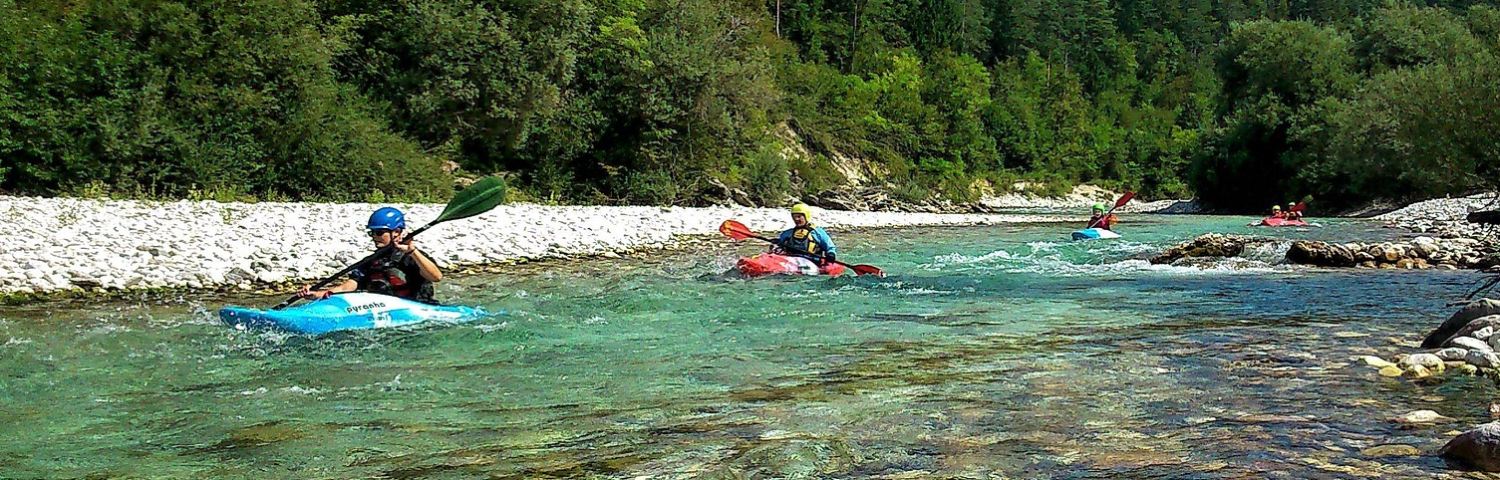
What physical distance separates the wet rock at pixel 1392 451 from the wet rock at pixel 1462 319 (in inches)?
114

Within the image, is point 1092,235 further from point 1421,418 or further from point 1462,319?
point 1421,418

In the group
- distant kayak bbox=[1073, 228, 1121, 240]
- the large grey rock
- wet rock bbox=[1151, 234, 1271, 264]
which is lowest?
distant kayak bbox=[1073, 228, 1121, 240]

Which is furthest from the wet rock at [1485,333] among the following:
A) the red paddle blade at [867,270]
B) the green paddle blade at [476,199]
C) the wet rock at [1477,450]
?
the green paddle blade at [476,199]

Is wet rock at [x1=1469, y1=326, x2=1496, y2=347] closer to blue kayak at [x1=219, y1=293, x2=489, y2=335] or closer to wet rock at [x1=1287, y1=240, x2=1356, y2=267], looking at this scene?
blue kayak at [x1=219, y1=293, x2=489, y2=335]

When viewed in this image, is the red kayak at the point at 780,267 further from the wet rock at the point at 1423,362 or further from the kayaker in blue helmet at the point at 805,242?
the wet rock at the point at 1423,362

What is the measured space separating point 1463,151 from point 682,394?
32.2 metres

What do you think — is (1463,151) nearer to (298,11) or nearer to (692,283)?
(692,283)

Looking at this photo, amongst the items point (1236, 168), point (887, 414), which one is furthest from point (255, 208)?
point (1236, 168)

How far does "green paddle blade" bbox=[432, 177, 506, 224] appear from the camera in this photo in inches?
405

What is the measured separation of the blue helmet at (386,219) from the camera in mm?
8539

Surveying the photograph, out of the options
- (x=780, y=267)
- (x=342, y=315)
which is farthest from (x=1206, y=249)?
(x=342, y=315)

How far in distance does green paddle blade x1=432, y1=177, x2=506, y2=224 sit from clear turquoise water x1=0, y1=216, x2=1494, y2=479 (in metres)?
0.92

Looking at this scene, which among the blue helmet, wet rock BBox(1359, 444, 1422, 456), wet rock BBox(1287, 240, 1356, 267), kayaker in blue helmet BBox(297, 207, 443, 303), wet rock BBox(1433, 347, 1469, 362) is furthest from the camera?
wet rock BBox(1287, 240, 1356, 267)

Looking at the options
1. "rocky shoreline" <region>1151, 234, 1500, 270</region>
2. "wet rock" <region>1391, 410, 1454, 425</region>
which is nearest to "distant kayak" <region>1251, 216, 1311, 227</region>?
"rocky shoreline" <region>1151, 234, 1500, 270</region>
